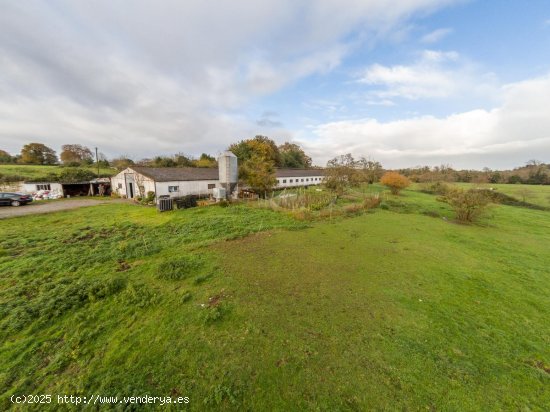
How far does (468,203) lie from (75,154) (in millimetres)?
76611

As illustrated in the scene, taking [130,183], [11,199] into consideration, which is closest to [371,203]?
[130,183]

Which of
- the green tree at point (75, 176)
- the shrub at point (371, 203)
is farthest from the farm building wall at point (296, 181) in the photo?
the green tree at point (75, 176)

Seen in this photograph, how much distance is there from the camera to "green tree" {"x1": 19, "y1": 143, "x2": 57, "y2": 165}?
43.8 meters

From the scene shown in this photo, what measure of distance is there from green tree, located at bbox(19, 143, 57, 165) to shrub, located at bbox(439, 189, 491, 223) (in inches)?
2924

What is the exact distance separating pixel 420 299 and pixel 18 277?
11.4m

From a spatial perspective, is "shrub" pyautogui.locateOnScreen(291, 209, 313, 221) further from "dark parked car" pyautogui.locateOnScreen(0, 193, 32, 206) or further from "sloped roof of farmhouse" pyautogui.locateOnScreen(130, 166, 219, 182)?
"dark parked car" pyautogui.locateOnScreen(0, 193, 32, 206)

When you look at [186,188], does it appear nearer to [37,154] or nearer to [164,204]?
[164,204]

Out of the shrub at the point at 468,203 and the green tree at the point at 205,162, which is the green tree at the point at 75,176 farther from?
the shrub at the point at 468,203

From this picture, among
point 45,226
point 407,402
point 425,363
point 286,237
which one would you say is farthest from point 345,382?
point 45,226

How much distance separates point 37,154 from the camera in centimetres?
4519

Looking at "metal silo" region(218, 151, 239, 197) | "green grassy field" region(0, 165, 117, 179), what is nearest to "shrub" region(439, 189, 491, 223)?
"metal silo" region(218, 151, 239, 197)

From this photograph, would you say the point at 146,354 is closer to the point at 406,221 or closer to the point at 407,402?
the point at 407,402

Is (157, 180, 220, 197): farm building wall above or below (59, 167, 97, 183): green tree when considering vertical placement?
below

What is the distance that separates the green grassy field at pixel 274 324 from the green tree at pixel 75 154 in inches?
2310
